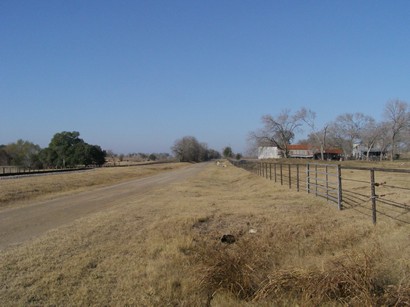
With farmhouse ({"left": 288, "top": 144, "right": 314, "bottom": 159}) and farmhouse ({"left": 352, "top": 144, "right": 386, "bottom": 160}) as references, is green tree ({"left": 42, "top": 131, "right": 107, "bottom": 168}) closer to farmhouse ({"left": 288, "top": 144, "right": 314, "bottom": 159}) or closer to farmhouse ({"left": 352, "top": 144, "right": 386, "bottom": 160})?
farmhouse ({"left": 288, "top": 144, "right": 314, "bottom": 159})

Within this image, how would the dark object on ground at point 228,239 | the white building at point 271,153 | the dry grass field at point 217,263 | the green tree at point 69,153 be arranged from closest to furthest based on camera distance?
the dry grass field at point 217,263, the dark object on ground at point 228,239, the green tree at point 69,153, the white building at point 271,153

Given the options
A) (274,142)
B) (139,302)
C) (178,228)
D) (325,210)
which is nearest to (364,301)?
(139,302)

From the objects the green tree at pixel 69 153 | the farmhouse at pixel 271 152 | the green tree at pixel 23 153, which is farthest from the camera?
the farmhouse at pixel 271 152

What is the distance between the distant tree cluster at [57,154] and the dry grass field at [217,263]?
9938 centimetres

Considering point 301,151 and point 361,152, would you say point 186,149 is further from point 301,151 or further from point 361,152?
point 361,152

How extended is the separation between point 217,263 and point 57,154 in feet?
363

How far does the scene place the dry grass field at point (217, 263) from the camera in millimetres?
5516

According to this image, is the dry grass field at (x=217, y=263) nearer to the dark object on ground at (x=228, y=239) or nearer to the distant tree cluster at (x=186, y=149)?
the dark object on ground at (x=228, y=239)

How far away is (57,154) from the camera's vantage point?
10931cm

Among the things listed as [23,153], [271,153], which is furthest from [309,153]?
[23,153]

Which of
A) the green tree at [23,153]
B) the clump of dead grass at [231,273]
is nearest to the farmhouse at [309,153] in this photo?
the green tree at [23,153]

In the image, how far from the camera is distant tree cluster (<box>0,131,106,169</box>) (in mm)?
106562

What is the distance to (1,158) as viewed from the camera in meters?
115

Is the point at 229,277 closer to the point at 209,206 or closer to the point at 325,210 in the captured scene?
the point at 325,210
